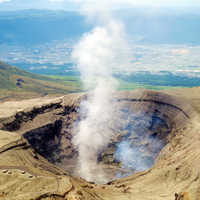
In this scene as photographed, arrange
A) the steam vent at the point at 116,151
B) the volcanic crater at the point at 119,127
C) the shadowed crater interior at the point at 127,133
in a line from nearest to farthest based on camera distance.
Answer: the steam vent at the point at 116,151, the shadowed crater interior at the point at 127,133, the volcanic crater at the point at 119,127

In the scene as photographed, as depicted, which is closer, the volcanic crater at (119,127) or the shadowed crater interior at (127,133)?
the shadowed crater interior at (127,133)

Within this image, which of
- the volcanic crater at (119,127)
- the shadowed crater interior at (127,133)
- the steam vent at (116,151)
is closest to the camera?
the steam vent at (116,151)

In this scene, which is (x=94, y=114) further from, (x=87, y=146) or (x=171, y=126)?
(x=171, y=126)

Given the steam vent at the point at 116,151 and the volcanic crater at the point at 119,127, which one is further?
the volcanic crater at the point at 119,127

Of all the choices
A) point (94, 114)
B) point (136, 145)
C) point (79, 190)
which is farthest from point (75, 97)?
point (79, 190)

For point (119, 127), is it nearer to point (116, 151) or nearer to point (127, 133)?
point (127, 133)

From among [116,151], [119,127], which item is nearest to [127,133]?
[119,127]

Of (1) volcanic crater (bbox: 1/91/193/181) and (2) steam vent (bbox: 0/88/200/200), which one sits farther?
(1) volcanic crater (bbox: 1/91/193/181)

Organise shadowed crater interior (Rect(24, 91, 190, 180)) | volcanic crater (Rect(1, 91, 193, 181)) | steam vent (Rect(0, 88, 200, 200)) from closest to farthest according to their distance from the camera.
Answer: steam vent (Rect(0, 88, 200, 200)) < shadowed crater interior (Rect(24, 91, 190, 180)) < volcanic crater (Rect(1, 91, 193, 181))

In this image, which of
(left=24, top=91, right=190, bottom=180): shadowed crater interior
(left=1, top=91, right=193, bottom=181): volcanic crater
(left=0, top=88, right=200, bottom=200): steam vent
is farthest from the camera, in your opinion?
(left=1, top=91, right=193, bottom=181): volcanic crater
